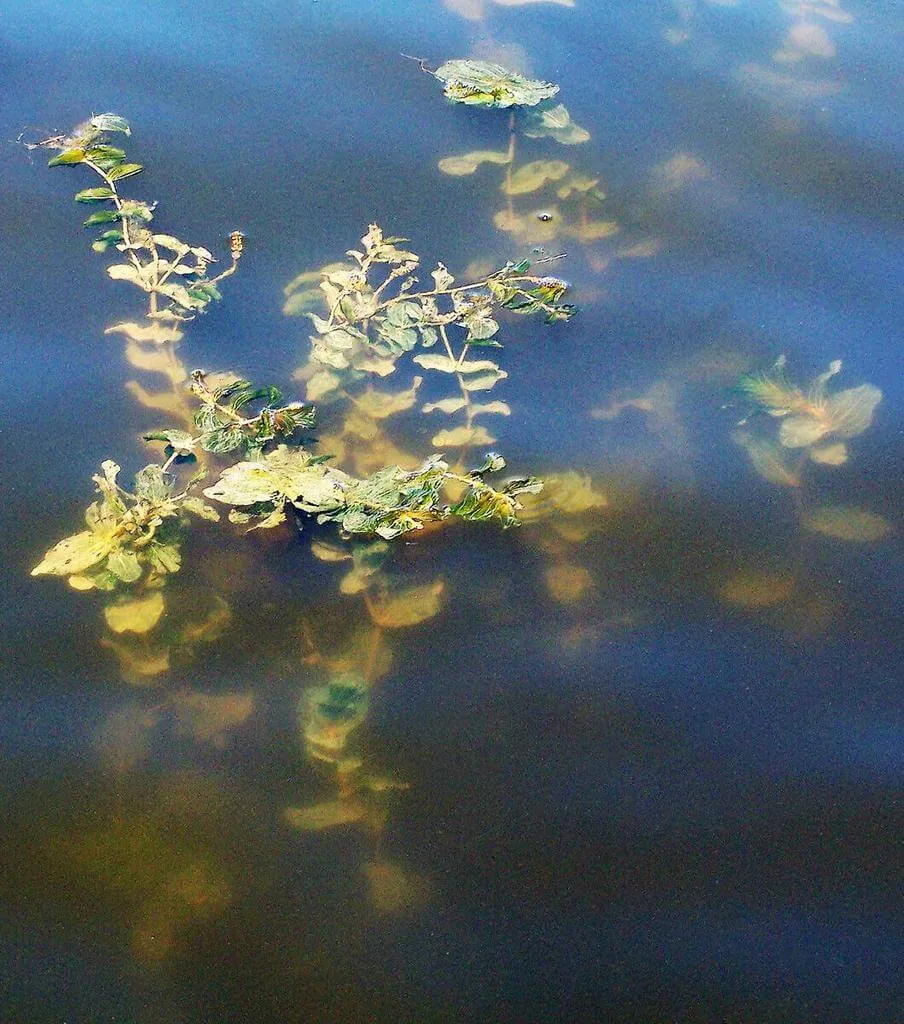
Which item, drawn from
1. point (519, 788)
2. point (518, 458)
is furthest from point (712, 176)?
point (519, 788)

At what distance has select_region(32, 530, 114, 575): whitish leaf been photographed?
2.04 m

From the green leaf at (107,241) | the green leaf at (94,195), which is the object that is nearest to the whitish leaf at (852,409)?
the green leaf at (107,241)

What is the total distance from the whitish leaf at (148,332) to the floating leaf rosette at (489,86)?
1282 millimetres

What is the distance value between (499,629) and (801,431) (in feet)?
3.14

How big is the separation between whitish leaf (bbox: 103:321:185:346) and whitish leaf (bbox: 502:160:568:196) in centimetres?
109

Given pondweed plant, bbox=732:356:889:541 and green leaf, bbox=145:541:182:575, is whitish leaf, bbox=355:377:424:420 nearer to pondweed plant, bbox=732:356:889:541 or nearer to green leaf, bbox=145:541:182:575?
green leaf, bbox=145:541:182:575

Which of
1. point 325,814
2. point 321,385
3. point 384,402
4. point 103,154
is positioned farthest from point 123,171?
point 325,814

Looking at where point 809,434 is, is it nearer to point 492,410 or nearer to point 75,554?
point 492,410

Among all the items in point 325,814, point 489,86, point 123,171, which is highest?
point 489,86

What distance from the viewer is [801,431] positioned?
2.41m

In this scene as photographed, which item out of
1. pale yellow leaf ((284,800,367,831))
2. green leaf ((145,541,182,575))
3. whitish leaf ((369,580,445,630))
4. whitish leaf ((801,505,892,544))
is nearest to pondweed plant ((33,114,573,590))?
green leaf ((145,541,182,575))

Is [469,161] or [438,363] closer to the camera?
[438,363]

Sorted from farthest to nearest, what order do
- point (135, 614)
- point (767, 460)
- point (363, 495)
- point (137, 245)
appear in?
1. point (137, 245)
2. point (767, 460)
3. point (363, 495)
4. point (135, 614)

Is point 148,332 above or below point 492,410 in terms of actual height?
above
